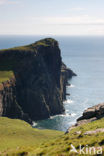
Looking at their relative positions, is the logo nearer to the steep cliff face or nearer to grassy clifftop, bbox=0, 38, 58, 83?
the steep cliff face

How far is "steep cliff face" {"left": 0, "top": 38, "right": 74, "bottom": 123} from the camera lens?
460 ft

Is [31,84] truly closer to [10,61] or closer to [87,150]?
[10,61]

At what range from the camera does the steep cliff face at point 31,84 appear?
140m

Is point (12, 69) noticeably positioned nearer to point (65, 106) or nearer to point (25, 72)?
point (25, 72)

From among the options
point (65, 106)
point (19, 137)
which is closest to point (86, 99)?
point (65, 106)

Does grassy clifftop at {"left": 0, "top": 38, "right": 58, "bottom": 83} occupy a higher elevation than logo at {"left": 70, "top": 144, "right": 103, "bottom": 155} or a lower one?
lower

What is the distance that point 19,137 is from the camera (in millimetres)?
78125

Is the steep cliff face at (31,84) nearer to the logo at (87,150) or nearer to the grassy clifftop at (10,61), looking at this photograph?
the grassy clifftop at (10,61)

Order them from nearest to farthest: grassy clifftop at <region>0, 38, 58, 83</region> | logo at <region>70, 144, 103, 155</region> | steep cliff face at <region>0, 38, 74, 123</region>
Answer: logo at <region>70, 144, 103, 155</region>, steep cliff face at <region>0, 38, 74, 123</region>, grassy clifftop at <region>0, 38, 58, 83</region>

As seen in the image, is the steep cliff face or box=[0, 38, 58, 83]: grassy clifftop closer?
the steep cliff face

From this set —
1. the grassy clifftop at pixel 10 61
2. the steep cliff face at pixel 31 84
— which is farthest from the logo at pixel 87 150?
the grassy clifftop at pixel 10 61

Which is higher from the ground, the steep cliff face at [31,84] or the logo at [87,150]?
the logo at [87,150]

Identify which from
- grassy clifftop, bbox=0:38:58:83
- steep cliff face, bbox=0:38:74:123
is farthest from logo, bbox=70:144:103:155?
grassy clifftop, bbox=0:38:58:83

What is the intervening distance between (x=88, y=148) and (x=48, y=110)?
131742mm
